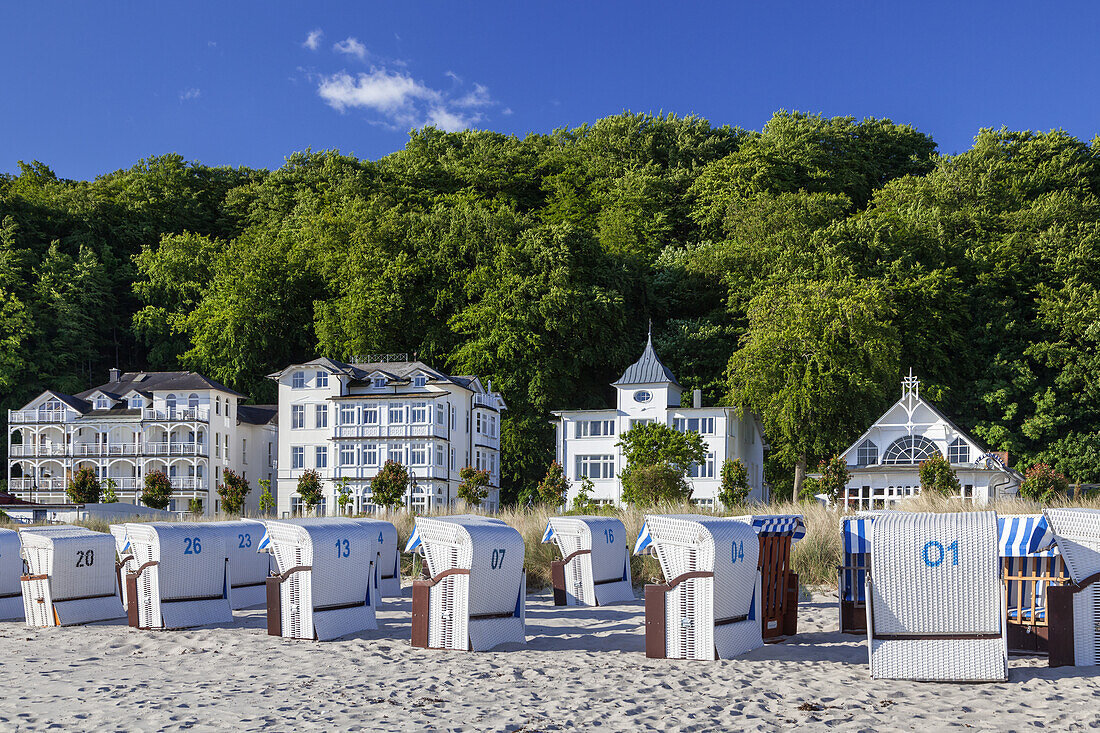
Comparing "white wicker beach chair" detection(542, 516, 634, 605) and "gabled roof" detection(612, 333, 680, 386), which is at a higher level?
"gabled roof" detection(612, 333, 680, 386)

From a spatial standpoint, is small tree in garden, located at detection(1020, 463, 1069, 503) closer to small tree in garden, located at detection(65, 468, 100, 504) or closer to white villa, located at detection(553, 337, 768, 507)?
white villa, located at detection(553, 337, 768, 507)

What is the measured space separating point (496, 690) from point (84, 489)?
142 ft

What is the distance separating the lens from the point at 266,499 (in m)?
53.3

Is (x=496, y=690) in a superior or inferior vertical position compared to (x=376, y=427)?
inferior

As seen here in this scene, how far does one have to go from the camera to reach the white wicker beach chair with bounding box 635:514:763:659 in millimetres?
11477

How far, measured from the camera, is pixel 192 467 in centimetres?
5941

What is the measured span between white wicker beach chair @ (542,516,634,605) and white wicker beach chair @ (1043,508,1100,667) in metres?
7.73

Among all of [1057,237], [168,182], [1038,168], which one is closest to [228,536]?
[1057,237]

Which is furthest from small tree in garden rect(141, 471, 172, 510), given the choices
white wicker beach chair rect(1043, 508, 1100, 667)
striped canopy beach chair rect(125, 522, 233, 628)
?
white wicker beach chair rect(1043, 508, 1100, 667)

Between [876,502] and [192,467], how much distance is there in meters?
35.9

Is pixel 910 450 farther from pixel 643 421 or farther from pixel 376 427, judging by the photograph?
pixel 376 427

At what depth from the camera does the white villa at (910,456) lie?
46.0m

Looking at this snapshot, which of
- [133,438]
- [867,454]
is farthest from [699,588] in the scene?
[133,438]

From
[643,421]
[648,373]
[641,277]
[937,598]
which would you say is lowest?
[937,598]
